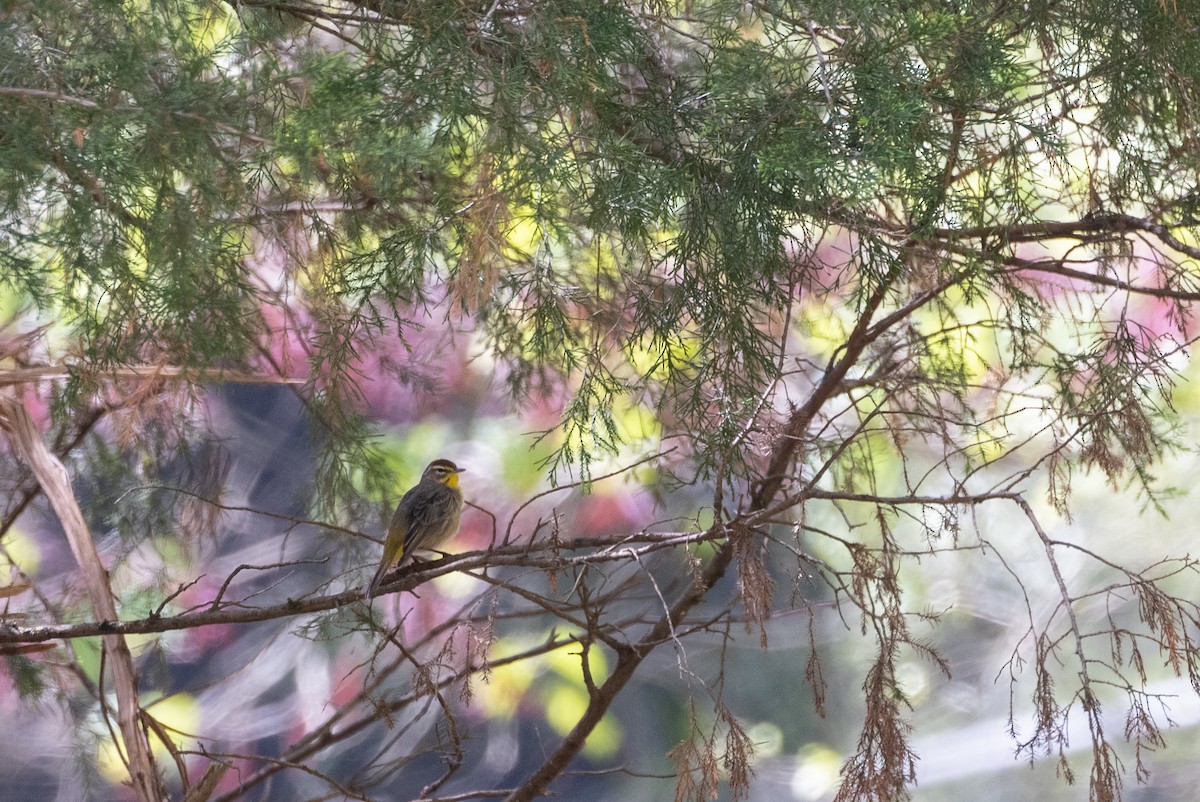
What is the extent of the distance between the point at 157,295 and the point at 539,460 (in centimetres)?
80

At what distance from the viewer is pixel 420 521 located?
1714 mm

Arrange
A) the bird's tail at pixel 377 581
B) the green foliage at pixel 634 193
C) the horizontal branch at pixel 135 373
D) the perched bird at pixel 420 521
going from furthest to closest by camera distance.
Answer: the perched bird at pixel 420 521, the horizontal branch at pixel 135 373, the bird's tail at pixel 377 581, the green foliage at pixel 634 193

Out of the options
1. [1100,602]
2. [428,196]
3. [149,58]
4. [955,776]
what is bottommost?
[955,776]

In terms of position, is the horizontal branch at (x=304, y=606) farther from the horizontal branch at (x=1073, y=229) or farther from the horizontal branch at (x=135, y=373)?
the horizontal branch at (x=1073, y=229)

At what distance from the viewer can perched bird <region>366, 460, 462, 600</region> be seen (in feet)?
5.60

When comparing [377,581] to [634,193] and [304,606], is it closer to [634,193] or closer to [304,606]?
[304,606]

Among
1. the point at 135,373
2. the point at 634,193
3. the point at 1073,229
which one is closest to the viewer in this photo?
the point at 634,193

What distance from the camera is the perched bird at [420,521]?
5.60ft

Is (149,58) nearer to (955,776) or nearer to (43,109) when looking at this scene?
(43,109)

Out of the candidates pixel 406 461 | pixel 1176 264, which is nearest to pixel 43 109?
pixel 406 461

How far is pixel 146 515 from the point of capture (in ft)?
6.75

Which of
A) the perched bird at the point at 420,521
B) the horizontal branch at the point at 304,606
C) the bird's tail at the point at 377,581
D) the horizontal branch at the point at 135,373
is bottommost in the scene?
the horizontal branch at the point at 304,606

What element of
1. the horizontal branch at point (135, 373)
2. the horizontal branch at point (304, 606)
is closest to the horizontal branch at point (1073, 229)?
the horizontal branch at point (304, 606)

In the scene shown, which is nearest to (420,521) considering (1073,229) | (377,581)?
(377,581)
